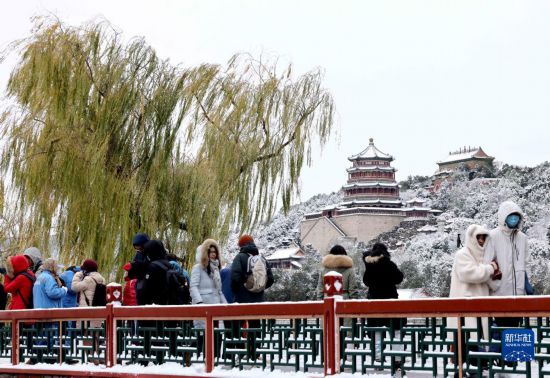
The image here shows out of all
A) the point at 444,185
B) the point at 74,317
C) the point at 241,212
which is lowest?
the point at 74,317

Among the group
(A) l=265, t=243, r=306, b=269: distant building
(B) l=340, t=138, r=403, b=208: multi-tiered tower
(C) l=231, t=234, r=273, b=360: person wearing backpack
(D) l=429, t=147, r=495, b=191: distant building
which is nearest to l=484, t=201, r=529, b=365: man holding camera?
(C) l=231, t=234, r=273, b=360: person wearing backpack

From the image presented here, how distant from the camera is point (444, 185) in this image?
10562cm

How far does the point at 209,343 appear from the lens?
8703mm

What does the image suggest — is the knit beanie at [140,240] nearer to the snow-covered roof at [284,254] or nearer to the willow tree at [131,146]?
the willow tree at [131,146]

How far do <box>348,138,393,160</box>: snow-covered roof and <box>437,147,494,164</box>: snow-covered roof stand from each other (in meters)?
17.9

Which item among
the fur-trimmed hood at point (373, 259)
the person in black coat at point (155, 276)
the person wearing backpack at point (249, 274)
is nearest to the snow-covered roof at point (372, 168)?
the person wearing backpack at point (249, 274)

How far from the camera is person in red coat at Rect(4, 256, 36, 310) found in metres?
11.2

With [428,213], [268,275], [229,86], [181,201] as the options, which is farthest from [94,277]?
[428,213]

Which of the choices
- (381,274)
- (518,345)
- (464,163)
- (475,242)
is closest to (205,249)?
(381,274)

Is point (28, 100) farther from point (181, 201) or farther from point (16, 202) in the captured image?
point (181, 201)

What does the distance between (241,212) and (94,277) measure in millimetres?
6818

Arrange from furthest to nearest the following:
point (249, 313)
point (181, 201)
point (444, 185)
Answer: point (444, 185), point (181, 201), point (249, 313)

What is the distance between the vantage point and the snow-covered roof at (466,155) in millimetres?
108875

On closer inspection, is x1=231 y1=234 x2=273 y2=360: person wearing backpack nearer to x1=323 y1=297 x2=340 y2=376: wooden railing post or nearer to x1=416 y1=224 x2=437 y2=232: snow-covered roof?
x1=323 y1=297 x2=340 y2=376: wooden railing post
